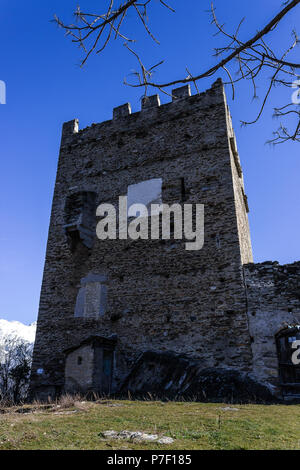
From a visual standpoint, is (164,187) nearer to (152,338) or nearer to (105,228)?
(105,228)

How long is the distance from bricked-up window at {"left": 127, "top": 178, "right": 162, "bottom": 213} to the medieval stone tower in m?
0.06

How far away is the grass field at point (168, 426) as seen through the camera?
12.9 feet


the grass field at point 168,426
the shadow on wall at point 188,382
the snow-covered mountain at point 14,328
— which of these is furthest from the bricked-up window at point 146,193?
the snow-covered mountain at point 14,328

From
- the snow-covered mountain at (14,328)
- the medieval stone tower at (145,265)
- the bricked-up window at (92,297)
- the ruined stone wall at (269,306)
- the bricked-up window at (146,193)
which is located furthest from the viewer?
the snow-covered mountain at (14,328)

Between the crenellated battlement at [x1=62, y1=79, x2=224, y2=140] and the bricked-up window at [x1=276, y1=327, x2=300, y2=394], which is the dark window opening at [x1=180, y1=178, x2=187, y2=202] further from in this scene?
the bricked-up window at [x1=276, y1=327, x2=300, y2=394]

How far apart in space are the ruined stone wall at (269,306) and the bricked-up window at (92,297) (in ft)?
14.4

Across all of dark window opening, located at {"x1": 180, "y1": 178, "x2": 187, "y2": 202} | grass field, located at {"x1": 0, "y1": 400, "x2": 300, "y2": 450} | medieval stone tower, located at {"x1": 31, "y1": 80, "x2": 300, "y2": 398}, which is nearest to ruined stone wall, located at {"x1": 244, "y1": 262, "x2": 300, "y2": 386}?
medieval stone tower, located at {"x1": 31, "y1": 80, "x2": 300, "y2": 398}

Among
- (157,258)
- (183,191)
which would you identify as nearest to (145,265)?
(157,258)

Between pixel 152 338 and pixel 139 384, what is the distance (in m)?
1.29

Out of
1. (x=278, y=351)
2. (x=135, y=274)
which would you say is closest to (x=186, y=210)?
(x=135, y=274)

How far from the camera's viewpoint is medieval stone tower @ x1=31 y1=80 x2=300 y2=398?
947cm

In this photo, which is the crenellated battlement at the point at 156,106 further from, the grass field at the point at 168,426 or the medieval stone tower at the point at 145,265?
the grass field at the point at 168,426

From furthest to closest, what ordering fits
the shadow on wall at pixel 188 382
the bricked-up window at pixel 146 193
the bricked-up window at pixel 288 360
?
1. the bricked-up window at pixel 146 193
2. the bricked-up window at pixel 288 360
3. the shadow on wall at pixel 188 382

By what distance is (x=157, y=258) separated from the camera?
1089 centimetres
